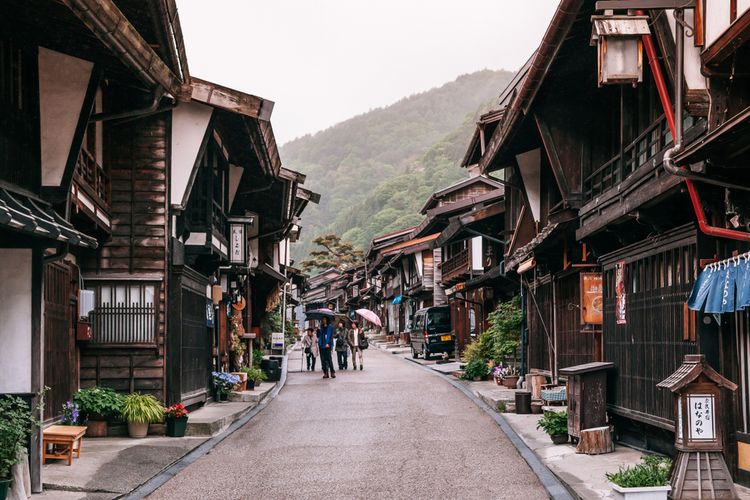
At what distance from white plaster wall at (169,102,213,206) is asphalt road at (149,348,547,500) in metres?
4.67

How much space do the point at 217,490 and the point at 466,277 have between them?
101 feet

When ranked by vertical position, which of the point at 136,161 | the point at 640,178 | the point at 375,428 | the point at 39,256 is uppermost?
the point at 136,161

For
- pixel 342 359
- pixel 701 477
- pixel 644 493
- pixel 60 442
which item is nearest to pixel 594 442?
pixel 701 477

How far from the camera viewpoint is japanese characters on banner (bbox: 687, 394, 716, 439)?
9.35m

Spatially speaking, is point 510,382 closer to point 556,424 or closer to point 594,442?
point 556,424

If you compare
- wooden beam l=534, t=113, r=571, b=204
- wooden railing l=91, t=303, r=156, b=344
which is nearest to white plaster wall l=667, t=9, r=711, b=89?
wooden beam l=534, t=113, r=571, b=204

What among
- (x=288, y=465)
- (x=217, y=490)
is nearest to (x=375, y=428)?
(x=288, y=465)

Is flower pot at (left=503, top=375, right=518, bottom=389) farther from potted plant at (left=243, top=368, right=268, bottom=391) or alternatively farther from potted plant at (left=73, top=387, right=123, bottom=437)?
potted plant at (left=73, top=387, right=123, bottom=437)

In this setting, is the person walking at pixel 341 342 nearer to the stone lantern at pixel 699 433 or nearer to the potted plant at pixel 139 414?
the potted plant at pixel 139 414

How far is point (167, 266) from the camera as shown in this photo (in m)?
17.3

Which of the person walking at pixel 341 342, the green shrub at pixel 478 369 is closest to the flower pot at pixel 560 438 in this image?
the green shrub at pixel 478 369

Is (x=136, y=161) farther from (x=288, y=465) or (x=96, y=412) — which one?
(x=288, y=465)

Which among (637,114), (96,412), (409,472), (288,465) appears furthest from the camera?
(96,412)

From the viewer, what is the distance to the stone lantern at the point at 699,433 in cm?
907
